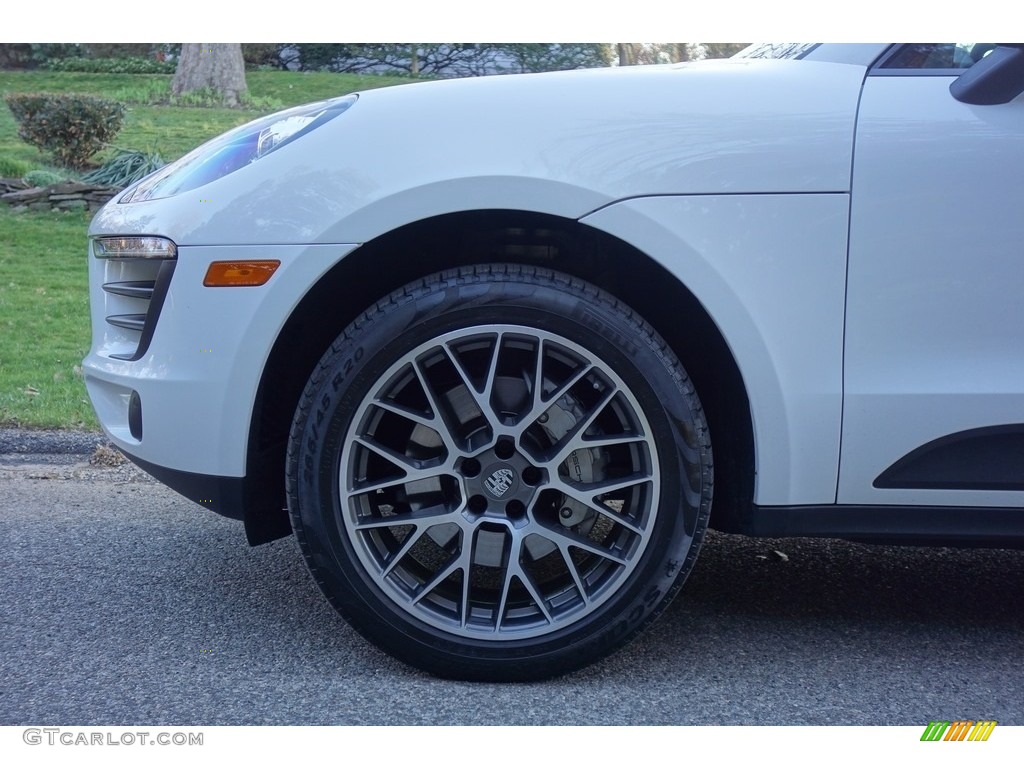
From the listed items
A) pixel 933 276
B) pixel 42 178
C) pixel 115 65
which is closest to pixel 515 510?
A: pixel 933 276

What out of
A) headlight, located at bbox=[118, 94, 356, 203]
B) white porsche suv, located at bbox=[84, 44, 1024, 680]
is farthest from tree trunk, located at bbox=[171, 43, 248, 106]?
white porsche suv, located at bbox=[84, 44, 1024, 680]

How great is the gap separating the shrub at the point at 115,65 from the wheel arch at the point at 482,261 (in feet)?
30.8

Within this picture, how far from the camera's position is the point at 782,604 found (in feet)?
8.89

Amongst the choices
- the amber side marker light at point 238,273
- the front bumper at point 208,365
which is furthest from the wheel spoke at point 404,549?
the amber side marker light at point 238,273

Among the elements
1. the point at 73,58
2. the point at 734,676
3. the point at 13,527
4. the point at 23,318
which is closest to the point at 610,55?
the point at 734,676

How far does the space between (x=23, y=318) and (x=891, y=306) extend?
225 inches

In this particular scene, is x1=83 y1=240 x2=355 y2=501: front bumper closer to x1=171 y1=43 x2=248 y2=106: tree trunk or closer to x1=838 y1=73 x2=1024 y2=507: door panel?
x1=838 y1=73 x2=1024 y2=507: door panel

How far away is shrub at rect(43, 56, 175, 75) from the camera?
10188 mm

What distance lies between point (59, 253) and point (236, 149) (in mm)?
6490

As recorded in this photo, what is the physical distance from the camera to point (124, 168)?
9477 millimetres

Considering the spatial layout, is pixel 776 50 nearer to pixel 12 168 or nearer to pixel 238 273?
pixel 238 273

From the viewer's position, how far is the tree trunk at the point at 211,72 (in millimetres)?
10445

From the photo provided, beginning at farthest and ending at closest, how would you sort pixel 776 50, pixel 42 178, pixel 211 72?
pixel 211 72, pixel 42 178, pixel 776 50
